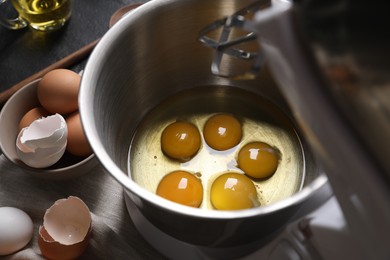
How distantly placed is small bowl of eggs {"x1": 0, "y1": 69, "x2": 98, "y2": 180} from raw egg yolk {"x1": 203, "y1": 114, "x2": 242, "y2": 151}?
0.73ft

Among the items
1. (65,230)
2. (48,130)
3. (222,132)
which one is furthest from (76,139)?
(222,132)

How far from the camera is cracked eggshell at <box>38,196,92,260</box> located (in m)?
0.77

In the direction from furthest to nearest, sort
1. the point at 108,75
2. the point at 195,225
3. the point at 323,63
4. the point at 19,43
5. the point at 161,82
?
the point at 19,43
the point at 161,82
the point at 108,75
the point at 195,225
the point at 323,63

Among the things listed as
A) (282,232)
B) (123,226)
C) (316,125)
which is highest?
(316,125)

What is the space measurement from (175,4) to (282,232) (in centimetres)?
40

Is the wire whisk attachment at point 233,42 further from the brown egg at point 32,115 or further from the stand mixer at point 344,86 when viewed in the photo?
the brown egg at point 32,115

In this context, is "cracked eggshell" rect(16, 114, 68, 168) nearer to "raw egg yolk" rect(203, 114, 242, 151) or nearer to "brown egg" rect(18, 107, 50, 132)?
"brown egg" rect(18, 107, 50, 132)

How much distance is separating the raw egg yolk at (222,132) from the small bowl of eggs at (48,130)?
8.8 inches

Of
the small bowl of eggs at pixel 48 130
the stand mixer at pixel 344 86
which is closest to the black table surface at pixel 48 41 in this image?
the small bowl of eggs at pixel 48 130

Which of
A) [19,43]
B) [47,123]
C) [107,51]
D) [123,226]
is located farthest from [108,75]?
[19,43]

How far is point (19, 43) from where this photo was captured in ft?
3.55

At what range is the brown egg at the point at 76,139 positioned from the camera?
0.84 m

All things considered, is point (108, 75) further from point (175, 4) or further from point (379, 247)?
point (379, 247)

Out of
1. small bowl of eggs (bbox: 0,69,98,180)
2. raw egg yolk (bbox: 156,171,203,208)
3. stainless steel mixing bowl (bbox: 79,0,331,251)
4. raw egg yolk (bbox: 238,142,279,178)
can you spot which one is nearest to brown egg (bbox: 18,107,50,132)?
small bowl of eggs (bbox: 0,69,98,180)
